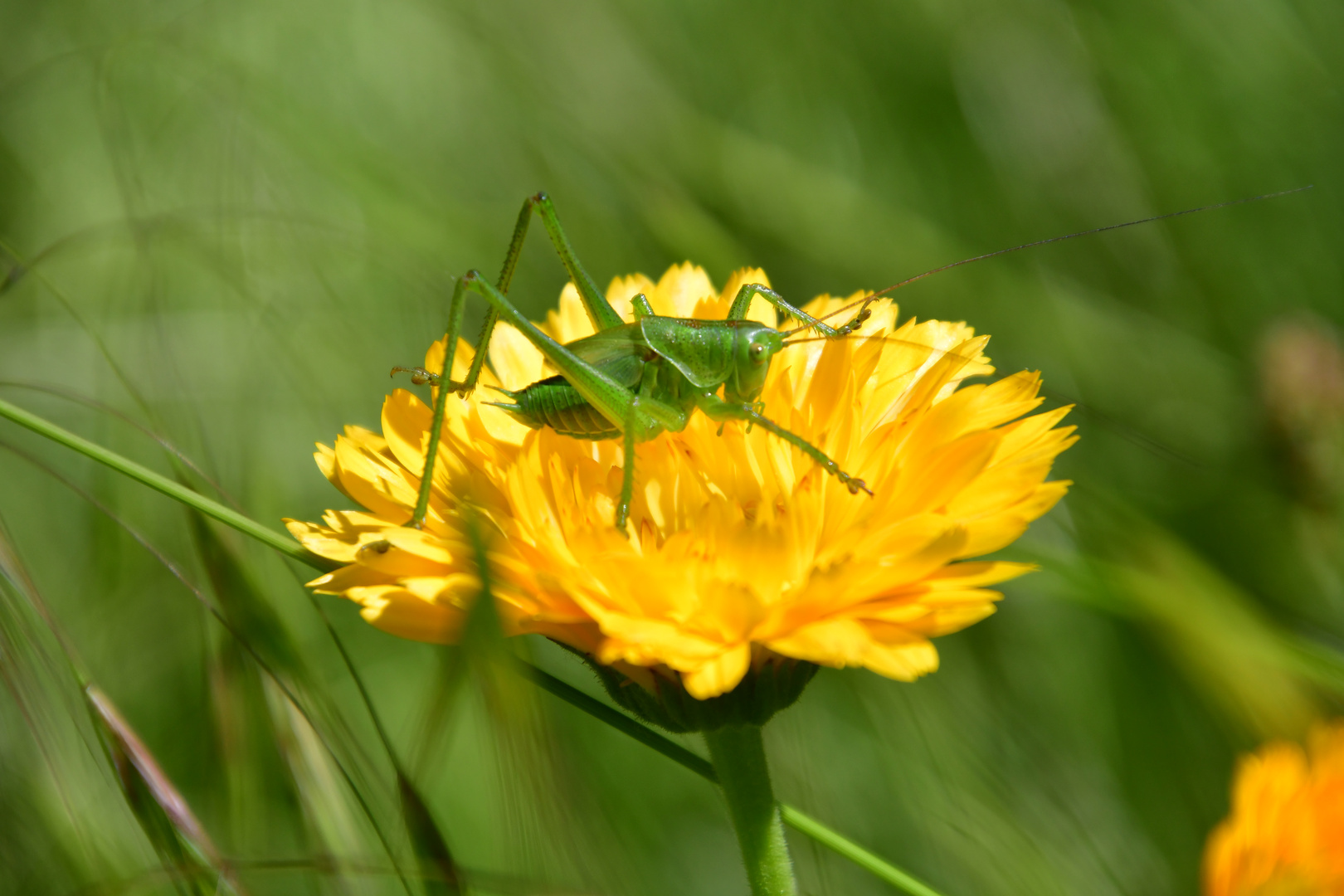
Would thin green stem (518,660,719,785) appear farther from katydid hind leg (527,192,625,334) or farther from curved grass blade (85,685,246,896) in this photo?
katydid hind leg (527,192,625,334)

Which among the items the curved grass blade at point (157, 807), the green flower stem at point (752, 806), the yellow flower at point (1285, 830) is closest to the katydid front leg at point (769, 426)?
the green flower stem at point (752, 806)

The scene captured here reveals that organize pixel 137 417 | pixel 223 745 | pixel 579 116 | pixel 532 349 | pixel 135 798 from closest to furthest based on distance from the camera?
pixel 135 798
pixel 223 745
pixel 532 349
pixel 137 417
pixel 579 116

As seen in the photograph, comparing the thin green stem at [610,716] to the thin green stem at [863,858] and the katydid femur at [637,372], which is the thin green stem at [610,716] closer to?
the thin green stem at [863,858]

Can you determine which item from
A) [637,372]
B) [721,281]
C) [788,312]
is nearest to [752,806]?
[637,372]

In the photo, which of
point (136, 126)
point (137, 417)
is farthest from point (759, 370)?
point (136, 126)

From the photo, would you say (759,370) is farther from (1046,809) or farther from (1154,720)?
(1154,720)

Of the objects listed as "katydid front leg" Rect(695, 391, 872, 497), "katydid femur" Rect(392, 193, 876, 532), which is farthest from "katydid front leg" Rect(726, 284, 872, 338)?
"katydid front leg" Rect(695, 391, 872, 497)
